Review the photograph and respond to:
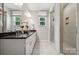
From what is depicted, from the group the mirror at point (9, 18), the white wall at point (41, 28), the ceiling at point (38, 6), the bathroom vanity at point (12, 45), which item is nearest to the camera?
the bathroom vanity at point (12, 45)

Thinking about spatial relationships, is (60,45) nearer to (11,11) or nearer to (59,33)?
(59,33)

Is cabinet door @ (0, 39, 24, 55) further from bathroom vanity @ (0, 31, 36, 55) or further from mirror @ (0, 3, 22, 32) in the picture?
mirror @ (0, 3, 22, 32)

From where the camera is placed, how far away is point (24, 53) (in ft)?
9.23

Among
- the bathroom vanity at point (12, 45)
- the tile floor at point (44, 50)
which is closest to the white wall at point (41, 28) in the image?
the tile floor at point (44, 50)

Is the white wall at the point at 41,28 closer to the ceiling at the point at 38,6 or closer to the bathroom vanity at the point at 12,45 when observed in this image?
the ceiling at the point at 38,6

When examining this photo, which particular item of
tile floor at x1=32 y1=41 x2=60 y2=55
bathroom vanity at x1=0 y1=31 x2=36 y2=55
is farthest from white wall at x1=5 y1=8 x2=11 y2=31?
tile floor at x1=32 y1=41 x2=60 y2=55

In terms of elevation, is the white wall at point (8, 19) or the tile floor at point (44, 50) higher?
the white wall at point (8, 19)

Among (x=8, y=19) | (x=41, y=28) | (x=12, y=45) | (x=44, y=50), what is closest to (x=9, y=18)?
(x=8, y=19)

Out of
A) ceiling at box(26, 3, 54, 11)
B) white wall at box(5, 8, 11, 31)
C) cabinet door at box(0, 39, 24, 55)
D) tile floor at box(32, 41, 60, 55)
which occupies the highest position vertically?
ceiling at box(26, 3, 54, 11)

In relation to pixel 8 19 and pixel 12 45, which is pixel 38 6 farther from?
pixel 12 45

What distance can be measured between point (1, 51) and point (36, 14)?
16.4 feet

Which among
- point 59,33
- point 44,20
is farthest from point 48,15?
point 59,33

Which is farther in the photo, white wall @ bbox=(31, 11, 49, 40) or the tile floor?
white wall @ bbox=(31, 11, 49, 40)

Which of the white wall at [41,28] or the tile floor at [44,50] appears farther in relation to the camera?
the white wall at [41,28]
